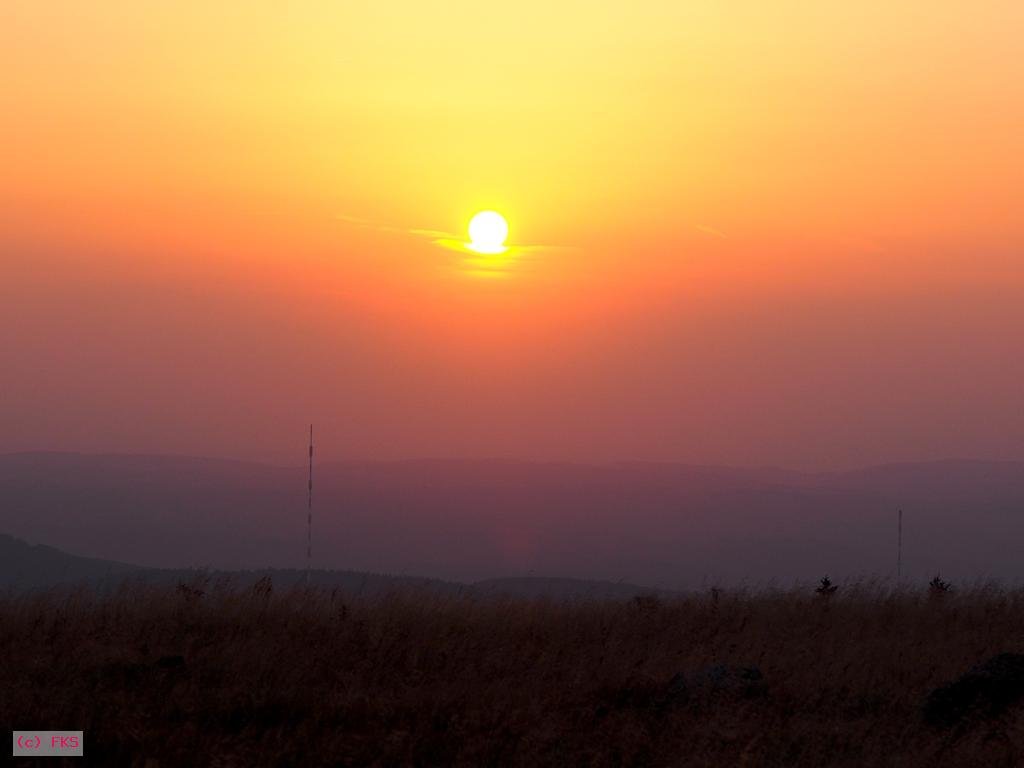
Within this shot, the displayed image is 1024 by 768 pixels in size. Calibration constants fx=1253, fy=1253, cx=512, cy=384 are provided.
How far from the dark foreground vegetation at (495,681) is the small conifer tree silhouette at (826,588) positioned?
1218mm

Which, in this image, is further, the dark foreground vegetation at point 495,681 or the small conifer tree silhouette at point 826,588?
the small conifer tree silhouette at point 826,588

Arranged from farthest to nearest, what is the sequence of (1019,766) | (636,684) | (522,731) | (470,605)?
(470,605), (636,684), (522,731), (1019,766)

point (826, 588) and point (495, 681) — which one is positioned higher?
point (826, 588)

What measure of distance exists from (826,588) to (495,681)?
7827 mm

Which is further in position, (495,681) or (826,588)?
(826,588)

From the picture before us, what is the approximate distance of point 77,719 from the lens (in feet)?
35.5

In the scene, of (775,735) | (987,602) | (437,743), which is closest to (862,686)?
(775,735)

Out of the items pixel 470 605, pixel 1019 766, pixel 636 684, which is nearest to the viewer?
pixel 1019 766

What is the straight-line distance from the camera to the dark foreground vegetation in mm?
10703

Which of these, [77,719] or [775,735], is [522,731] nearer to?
[775,735]

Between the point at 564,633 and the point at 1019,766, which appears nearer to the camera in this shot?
the point at 1019,766

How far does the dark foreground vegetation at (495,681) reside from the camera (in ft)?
35.1

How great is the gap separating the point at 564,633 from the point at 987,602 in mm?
6954

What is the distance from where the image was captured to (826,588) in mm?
18938
